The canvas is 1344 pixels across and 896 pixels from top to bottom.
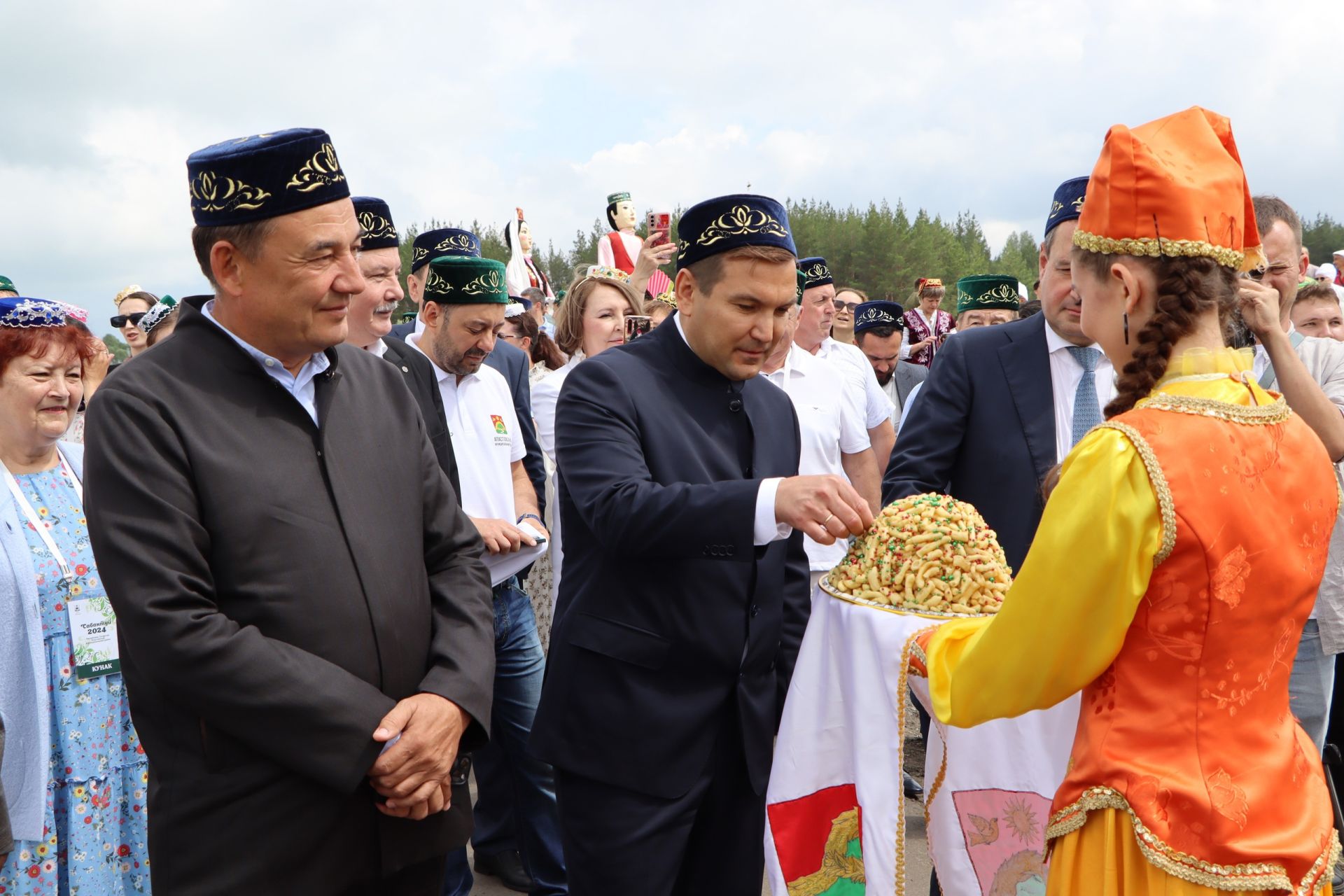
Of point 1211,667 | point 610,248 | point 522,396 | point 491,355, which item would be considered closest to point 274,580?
point 1211,667

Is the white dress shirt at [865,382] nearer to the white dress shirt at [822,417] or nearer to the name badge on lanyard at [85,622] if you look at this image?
the white dress shirt at [822,417]

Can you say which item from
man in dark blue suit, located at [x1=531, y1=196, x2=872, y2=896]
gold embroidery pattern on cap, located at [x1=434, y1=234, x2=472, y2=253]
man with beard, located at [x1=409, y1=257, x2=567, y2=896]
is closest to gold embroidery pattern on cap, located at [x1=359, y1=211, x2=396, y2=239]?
man with beard, located at [x1=409, y1=257, x2=567, y2=896]

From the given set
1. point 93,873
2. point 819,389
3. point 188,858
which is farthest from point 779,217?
point 93,873

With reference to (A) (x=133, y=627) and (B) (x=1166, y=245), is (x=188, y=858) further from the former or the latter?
(B) (x=1166, y=245)

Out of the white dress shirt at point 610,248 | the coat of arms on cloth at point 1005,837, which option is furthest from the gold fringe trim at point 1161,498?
the white dress shirt at point 610,248

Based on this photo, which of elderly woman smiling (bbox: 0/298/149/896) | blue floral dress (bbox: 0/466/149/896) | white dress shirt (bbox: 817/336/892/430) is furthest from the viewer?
white dress shirt (bbox: 817/336/892/430)

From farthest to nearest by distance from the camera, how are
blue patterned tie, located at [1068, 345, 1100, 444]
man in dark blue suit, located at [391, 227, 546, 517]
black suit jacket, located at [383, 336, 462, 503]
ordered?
man in dark blue suit, located at [391, 227, 546, 517] → black suit jacket, located at [383, 336, 462, 503] → blue patterned tie, located at [1068, 345, 1100, 444]

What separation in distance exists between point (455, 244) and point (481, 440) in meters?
1.24

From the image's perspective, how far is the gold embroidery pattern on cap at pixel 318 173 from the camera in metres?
2.37

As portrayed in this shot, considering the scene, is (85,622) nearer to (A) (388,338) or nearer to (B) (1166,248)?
(A) (388,338)

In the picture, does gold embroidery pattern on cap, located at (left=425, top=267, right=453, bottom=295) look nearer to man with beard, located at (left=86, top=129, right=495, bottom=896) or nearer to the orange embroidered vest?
man with beard, located at (left=86, top=129, right=495, bottom=896)

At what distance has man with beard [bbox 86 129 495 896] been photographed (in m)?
2.12

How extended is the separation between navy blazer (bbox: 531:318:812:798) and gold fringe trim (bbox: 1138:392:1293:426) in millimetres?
966

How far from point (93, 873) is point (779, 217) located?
2869 millimetres
